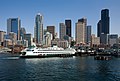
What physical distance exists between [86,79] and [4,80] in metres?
24.3

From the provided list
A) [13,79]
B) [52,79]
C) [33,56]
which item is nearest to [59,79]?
[52,79]

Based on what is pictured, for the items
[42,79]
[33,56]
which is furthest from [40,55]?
[42,79]

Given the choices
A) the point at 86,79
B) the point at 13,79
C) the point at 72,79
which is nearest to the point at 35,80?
the point at 13,79

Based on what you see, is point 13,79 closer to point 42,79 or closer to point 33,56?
point 42,79

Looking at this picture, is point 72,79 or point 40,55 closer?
point 72,79

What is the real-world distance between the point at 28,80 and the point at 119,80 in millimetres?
27247

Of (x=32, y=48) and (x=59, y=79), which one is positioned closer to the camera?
(x=59, y=79)

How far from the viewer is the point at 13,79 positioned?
68.5m

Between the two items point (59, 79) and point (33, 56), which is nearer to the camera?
point (59, 79)

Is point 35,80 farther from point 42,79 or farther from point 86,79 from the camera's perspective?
point 86,79

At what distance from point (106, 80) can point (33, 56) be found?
126 m

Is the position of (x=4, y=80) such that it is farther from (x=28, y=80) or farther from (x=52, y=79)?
(x=52, y=79)

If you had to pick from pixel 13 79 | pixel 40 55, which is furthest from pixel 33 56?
pixel 13 79

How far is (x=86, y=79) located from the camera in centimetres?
6881
